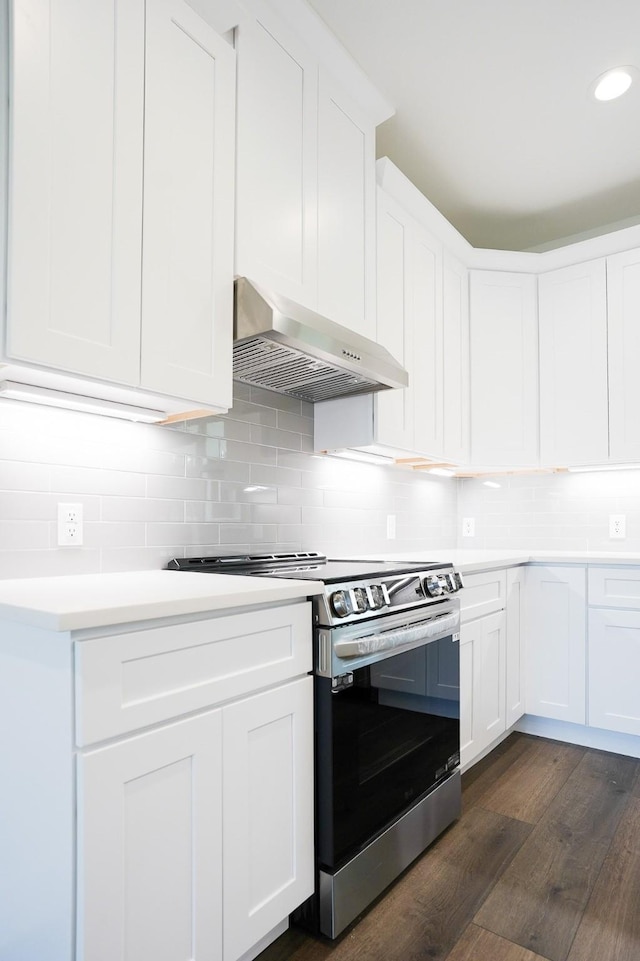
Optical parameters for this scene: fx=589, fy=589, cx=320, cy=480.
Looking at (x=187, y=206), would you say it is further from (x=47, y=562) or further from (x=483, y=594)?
(x=483, y=594)

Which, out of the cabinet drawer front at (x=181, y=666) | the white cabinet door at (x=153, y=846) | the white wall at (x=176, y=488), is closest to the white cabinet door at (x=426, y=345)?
the white wall at (x=176, y=488)

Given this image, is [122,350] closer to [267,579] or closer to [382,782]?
[267,579]

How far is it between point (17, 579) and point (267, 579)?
629 mm

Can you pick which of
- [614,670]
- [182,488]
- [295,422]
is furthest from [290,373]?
[614,670]

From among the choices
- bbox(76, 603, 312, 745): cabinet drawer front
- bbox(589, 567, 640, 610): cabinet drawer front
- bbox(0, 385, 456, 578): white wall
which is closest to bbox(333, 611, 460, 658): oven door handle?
bbox(76, 603, 312, 745): cabinet drawer front

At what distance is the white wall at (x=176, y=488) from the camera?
1539mm

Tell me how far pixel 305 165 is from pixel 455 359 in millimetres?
1419

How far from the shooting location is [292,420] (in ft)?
8.00

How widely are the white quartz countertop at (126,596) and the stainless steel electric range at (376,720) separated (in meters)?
0.20

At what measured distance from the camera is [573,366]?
10.4 feet

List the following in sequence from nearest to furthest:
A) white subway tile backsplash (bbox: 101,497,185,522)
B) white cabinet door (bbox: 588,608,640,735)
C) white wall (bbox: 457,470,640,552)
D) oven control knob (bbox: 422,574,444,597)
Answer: white subway tile backsplash (bbox: 101,497,185,522)
oven control knob (bbox: 422,574,444,597)
white cabinet door (bbox: 588,608,640,735)
white wall (bbox: 457,470,640,552)

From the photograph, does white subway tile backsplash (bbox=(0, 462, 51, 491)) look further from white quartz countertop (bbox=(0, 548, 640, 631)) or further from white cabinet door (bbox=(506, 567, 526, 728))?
white cabinet door (bbox=(506, 567, 526, 728))

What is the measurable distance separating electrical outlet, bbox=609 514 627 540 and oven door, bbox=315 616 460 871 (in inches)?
62.3

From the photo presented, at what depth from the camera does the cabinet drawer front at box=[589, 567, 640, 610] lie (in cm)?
267
